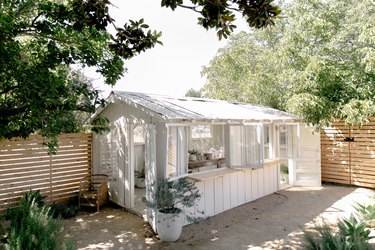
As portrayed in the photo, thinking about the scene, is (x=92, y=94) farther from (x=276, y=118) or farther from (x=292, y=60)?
(x=292, y=60)

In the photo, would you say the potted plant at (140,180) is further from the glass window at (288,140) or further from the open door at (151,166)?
the glass window at (288,140)

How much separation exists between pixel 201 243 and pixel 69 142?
15.2 feet

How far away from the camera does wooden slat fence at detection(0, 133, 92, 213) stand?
6.57 m

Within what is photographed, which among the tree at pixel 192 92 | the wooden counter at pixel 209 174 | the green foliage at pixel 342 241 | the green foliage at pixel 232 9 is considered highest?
the tree at pixel 192 92

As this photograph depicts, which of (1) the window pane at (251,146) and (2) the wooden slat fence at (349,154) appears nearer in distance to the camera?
(1) the window pane at (251,146)

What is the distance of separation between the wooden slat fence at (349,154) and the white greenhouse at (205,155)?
0.76 m

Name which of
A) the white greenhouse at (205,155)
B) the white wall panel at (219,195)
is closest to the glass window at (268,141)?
the white greenhouse at (205,155)

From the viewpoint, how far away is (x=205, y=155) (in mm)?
9914

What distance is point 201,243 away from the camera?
5.14 m

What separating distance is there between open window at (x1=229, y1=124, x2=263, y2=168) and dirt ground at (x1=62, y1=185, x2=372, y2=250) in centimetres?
124

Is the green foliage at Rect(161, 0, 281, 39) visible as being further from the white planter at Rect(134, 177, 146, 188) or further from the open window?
the white planter at Rect(134, 177, 146, 188)

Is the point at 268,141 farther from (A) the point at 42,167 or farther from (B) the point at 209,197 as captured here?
(A) the point at 42,167

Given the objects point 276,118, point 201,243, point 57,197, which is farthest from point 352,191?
point 57,197

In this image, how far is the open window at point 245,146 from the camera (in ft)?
23.9
